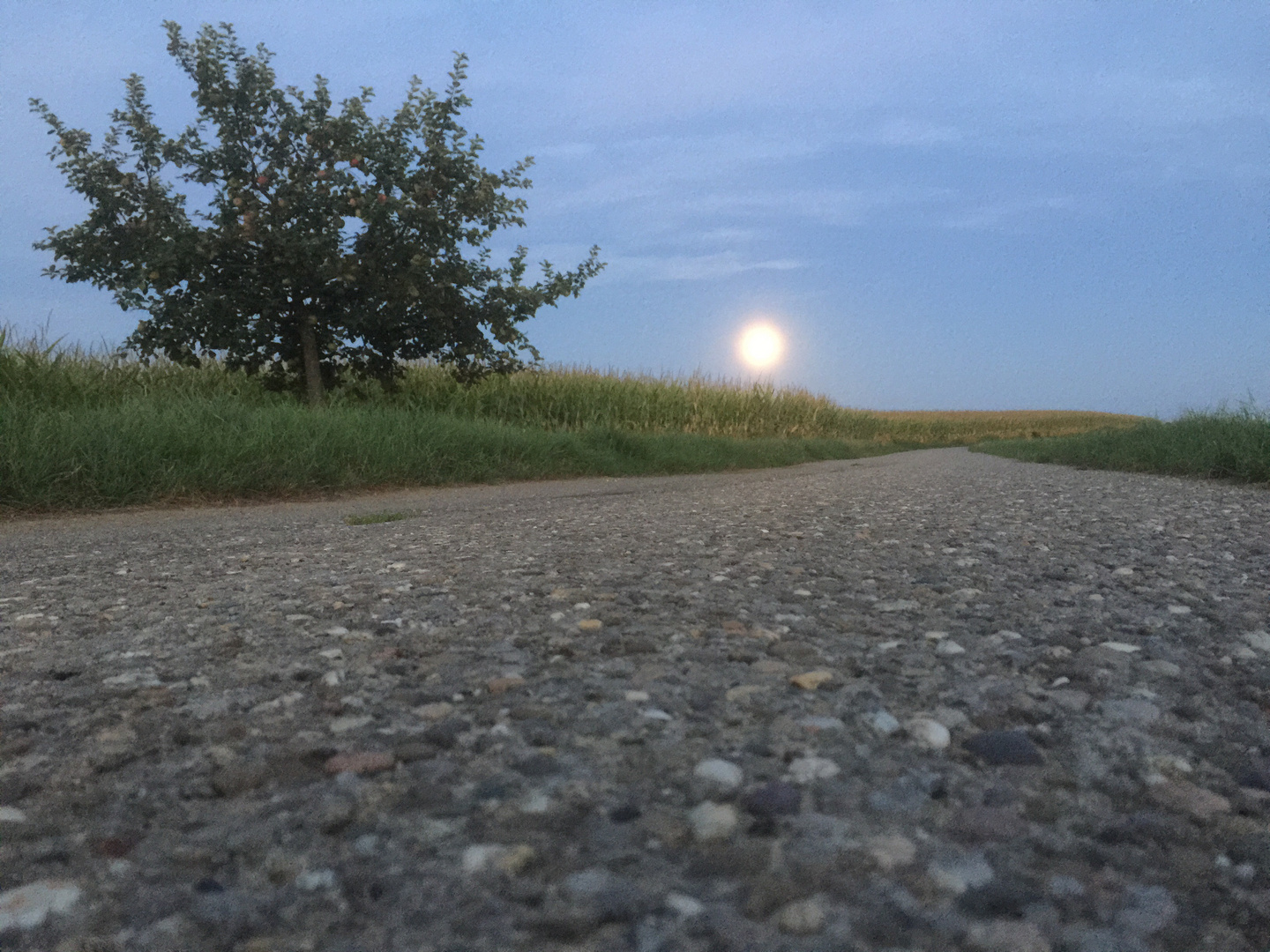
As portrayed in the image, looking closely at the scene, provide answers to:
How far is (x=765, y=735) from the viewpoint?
5.80 ft

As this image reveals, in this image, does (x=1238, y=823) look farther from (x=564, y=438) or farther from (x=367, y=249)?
(x=367, y=249)

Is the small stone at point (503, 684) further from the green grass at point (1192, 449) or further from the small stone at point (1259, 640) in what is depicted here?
the green grass at point (1192, 449)

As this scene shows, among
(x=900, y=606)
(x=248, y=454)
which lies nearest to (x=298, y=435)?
(x=248, y=454)

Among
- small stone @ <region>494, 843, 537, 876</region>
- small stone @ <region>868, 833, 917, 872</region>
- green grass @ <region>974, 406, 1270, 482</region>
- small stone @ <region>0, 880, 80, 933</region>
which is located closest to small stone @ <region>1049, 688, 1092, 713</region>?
small stone @ <region>868, 833, 917, 872</region>

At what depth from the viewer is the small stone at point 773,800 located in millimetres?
1446

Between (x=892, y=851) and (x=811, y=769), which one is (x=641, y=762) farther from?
(x=892, y=851)

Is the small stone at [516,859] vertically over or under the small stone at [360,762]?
under

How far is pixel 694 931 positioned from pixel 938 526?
4.46 meters

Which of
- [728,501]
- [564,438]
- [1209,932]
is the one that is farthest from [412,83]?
[1209,932]

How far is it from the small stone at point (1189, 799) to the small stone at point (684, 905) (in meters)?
0.95

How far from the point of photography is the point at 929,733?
1.80 m

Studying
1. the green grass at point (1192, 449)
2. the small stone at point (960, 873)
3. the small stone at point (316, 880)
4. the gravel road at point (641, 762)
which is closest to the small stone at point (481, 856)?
the gravel road at point (641, 762)

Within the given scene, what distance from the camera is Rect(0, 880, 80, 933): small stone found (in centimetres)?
121

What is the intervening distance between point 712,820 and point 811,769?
0.29 meters
